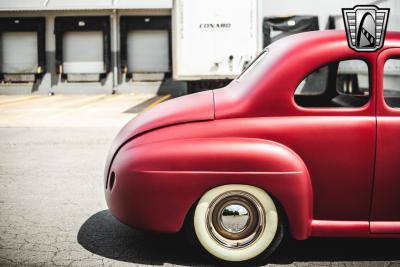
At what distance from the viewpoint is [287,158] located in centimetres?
324

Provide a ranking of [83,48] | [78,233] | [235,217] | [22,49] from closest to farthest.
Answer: [235,217], [78,233], [83,48], [22,49]

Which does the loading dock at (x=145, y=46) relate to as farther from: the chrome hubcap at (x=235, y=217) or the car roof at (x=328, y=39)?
the chrome hubcap at (x=235, y=217)

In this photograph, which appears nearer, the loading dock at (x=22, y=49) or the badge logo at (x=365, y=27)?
the badge logo at (x=365, y=27)

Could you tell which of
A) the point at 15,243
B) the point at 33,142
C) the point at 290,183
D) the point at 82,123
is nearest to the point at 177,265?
the point at 290,183

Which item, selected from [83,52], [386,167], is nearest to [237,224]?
[386,167]

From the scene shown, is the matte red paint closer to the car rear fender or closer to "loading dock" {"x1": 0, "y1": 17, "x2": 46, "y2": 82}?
the car rear fender

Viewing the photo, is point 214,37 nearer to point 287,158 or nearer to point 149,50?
point 149,50

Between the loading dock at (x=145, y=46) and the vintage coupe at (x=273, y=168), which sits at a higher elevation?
the loading dock at (x=145, y=46)

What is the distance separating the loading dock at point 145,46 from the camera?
21.3 meters

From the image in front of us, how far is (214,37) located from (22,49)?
1268 centimetres

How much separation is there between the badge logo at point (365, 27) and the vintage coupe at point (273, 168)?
0.06 m

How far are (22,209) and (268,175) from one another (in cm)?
274

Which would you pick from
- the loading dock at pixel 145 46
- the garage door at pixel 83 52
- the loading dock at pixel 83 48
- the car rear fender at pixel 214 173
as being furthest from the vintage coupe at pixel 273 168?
the garage door at pixel 83 52

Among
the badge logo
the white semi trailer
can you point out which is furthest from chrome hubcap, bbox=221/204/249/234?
the white semi trailer
